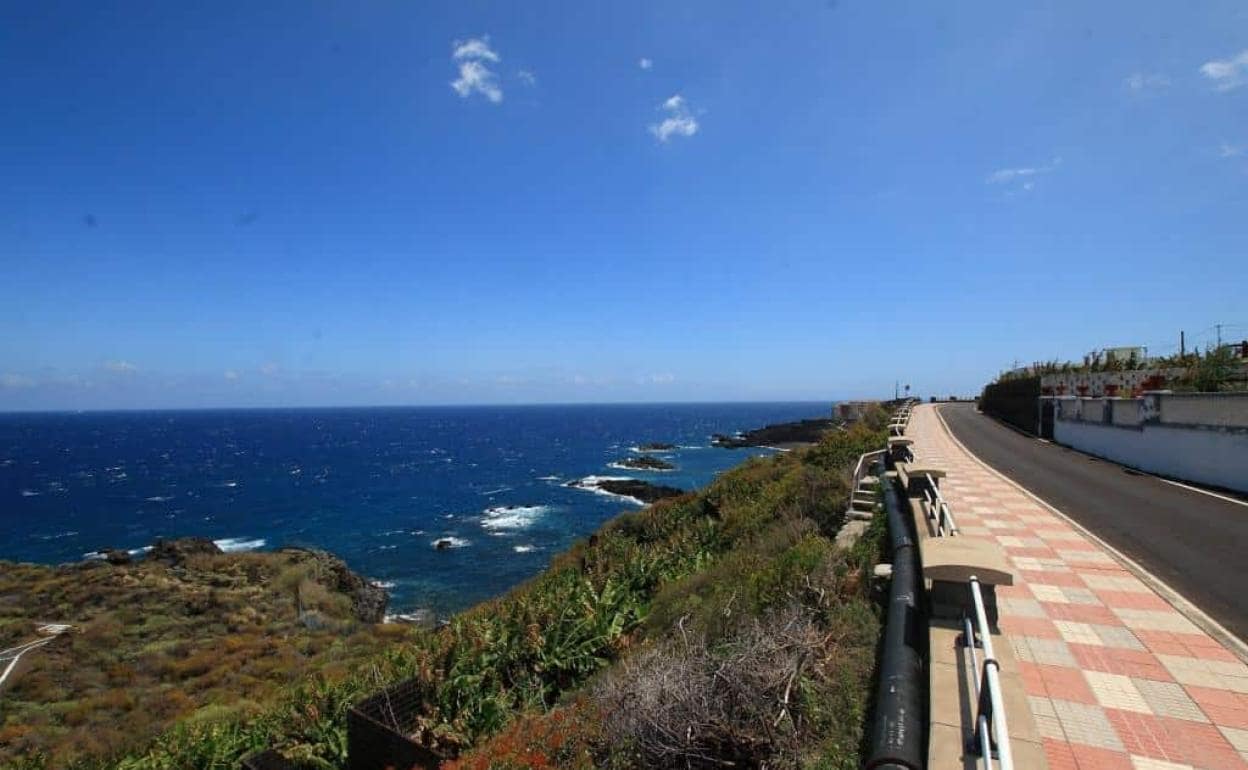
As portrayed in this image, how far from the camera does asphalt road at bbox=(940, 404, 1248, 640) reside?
6.57m

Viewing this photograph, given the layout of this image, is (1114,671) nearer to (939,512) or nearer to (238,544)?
(939,512)

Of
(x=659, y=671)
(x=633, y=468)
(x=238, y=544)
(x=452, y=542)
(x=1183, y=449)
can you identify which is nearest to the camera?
(x=659, y=671)

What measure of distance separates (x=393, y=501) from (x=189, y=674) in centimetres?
3368

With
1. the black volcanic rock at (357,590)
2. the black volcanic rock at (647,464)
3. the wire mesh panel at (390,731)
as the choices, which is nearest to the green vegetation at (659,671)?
the wire mesh panel at (390,731)

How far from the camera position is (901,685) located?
3.70m

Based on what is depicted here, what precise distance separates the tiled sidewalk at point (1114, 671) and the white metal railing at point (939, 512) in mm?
789

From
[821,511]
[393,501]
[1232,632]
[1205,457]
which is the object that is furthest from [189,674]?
[393,501]

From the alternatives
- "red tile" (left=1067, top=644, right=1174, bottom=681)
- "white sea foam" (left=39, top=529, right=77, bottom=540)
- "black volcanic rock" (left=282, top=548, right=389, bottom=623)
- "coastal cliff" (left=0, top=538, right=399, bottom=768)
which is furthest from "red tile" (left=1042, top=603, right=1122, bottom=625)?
"white sea foam" (left=39, top=529, right=77, bottom=540)

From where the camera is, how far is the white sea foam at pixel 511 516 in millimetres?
41562

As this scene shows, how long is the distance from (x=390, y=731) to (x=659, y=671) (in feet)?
13.2

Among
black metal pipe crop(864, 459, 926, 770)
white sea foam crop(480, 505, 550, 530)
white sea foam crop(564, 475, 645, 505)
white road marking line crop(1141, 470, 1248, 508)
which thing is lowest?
white sea foam crop(480, 505, 550, 530)

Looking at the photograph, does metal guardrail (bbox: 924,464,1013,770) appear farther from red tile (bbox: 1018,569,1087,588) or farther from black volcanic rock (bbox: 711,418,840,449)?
black volcanic rock (bbox: 711,418,840,449)

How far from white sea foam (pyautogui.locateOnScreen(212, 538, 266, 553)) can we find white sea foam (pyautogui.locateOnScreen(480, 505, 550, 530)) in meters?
15.0

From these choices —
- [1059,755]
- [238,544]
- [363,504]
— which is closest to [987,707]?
[1059,755]
